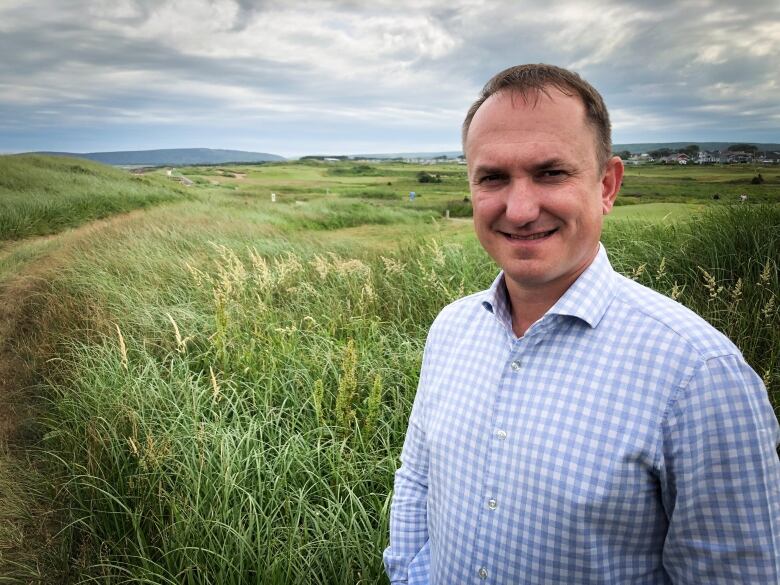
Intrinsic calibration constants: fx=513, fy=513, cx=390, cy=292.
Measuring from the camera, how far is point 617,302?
3.99ft

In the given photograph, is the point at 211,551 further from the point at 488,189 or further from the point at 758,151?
the point at 758,151

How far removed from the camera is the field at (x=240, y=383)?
2576mm

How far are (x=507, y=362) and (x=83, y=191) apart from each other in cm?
1881

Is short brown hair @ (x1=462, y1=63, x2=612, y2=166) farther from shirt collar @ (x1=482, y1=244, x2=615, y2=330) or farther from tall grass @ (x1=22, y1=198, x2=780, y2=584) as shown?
tall grass @ (x1=22, y1=198, x2=780, y2=584)

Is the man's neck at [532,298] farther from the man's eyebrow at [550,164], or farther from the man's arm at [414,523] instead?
the man's arm at [414,523]

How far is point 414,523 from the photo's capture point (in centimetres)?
164

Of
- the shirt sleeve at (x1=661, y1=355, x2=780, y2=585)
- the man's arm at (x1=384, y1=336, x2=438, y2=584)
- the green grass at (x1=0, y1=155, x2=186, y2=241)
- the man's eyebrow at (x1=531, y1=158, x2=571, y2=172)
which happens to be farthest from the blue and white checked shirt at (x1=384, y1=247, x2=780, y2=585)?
the green grass at (x1=0, y1=155, x2=186, y2=241)

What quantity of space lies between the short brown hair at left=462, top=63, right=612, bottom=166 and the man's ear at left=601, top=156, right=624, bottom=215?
3cm

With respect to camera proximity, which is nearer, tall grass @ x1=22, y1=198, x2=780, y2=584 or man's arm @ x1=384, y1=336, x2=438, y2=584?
man's arm @ x1=384, y1=336, x2=438, y2=584

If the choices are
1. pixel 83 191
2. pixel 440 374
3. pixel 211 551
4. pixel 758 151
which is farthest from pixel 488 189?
pixel 83 191

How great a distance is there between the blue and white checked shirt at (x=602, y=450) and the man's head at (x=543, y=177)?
91mm

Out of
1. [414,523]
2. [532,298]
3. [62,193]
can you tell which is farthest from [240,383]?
[62,193]

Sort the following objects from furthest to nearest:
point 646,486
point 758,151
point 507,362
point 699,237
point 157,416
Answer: point 758,151 → point 699,237 → point 157,416 → point 507,362 → point 646,486

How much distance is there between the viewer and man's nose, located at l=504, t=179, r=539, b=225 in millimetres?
1259
